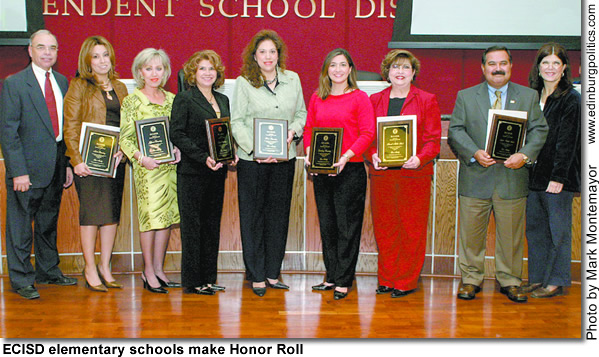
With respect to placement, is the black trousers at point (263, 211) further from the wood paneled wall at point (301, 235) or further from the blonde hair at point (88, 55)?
the blonde hair at point (88, 55)

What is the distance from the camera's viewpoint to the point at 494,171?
140 inches

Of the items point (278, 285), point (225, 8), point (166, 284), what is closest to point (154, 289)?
point (166, 284)

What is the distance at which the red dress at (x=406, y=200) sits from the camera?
3.54m

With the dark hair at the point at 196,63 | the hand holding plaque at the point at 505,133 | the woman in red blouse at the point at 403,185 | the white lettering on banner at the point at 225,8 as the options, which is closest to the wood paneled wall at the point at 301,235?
the woman in red blouse at the point at 403,185

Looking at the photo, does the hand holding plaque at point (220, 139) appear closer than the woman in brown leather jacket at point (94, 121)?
Yes

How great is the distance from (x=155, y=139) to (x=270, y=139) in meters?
0.71

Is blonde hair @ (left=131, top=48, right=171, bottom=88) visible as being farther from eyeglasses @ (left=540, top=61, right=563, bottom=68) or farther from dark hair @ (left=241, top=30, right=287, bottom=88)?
eyeglasses @ (left=540, top=61, right=563, bottom=68)

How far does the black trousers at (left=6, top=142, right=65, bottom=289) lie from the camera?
365 cm

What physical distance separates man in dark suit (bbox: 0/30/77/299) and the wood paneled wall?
0.39 meters

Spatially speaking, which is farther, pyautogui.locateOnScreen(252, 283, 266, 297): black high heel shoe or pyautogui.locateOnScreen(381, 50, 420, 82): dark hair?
pyautogui.locateOnScreen(252, 283, 266, 297): black high heel shoe

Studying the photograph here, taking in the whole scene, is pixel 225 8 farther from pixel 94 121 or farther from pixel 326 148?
pixel 326 148

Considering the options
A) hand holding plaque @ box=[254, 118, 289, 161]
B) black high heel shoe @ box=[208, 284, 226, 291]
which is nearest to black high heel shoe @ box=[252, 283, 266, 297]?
black high heel shoe @ box=[208, 284, 226, 291]

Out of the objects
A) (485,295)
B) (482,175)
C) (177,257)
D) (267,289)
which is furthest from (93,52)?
(485,295)

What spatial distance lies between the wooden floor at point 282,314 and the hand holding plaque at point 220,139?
0.90 metres
